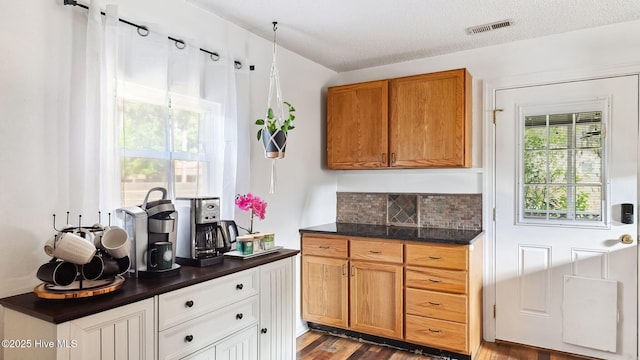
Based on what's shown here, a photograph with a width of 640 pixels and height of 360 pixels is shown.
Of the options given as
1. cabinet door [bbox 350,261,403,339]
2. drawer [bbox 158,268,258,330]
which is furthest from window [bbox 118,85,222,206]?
cabinet door [bbox 350,261,403,339]

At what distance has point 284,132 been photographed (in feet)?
8.69

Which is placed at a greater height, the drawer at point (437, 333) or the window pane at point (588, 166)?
the window pane at point (588, 166)

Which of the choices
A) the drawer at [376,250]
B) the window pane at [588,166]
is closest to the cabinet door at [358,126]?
the drawer at [376,250]

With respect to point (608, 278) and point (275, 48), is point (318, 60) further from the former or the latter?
point (608, 278)

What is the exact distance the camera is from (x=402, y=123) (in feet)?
10.6

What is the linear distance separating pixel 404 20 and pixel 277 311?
2.06 m

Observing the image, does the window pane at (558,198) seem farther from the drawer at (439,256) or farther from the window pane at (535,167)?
the drawer at (439,256)

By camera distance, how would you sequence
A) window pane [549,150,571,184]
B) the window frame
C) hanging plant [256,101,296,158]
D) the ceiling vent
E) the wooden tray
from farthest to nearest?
window pane [549,150,571,184] → the window frame → the ceiling vent → hanging plant [256,101,296,158] → the wooden tray

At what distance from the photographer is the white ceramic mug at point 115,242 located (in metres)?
1.65

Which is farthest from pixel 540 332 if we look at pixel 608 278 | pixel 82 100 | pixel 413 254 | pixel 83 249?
pixel 82 100

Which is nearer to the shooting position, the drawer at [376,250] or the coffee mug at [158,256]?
the coffee mug at [158,256]

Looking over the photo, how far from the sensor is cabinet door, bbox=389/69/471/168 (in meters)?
3.01

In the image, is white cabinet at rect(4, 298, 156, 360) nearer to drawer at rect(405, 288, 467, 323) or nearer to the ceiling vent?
drawer at rect(405, 288, 467, 323)

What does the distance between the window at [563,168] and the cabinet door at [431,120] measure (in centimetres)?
49
